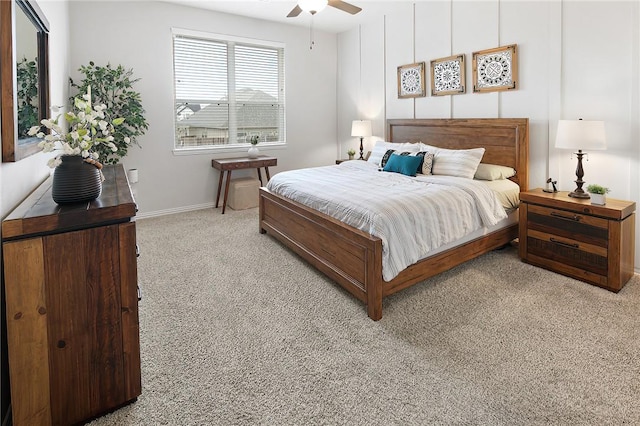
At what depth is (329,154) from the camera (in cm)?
655

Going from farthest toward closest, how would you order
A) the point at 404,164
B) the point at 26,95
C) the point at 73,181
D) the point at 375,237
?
the point at 404,164
the point at 375,237
the point at 26,95
the point at 73,181

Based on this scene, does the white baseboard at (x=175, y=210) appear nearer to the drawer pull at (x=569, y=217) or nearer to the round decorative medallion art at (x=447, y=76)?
the round decorative medallion art at (x=447, y=76)

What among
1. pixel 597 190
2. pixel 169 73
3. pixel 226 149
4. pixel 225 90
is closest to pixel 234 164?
pixel 226 149

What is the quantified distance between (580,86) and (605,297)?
6.05 feet

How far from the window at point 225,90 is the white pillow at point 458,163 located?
305cm

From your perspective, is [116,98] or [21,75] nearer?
[21,75]

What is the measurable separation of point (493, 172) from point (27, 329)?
375 centimetres

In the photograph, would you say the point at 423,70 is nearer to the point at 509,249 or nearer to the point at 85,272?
the point at 509,249

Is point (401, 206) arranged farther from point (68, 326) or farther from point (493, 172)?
point (68, 326)

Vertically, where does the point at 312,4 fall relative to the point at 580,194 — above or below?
above

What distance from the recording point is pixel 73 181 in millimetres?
1567

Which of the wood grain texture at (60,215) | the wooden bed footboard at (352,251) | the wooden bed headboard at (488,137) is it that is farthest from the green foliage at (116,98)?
the wooden bed headboard at (488,137)

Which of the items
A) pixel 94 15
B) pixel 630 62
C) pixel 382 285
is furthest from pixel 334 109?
pixel 382 285

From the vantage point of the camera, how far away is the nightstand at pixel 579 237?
2680mm
